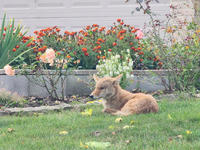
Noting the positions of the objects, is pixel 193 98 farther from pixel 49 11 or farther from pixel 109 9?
pixel 49 11

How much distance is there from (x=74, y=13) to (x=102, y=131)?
23.9ft

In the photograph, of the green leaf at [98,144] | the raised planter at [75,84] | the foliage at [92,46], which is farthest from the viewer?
the foliage at [92,46]

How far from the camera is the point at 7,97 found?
467 cm

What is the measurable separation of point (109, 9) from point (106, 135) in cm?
730

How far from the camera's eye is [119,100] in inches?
155

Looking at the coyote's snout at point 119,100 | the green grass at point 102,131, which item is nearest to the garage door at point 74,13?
the coyote's snout at point 119,100

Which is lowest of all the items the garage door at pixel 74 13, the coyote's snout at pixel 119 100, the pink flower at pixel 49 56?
the coyote's snout at pixel 119 100

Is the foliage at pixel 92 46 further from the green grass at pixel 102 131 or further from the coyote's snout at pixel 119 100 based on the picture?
the green grass at pixel 102 131

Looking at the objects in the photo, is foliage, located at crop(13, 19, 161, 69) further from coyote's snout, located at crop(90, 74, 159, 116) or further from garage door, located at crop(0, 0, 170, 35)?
garage door, located at crop(0, 0, 170, 35)

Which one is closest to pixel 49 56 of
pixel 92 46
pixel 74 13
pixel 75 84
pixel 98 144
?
pixel 75 84

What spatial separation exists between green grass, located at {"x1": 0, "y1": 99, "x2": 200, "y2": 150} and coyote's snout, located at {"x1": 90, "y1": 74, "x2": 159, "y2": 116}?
0.48 feet

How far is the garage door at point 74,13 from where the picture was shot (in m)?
9.36

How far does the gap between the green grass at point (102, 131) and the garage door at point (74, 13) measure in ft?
20.0

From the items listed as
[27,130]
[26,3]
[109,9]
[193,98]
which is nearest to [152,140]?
[27,130]
